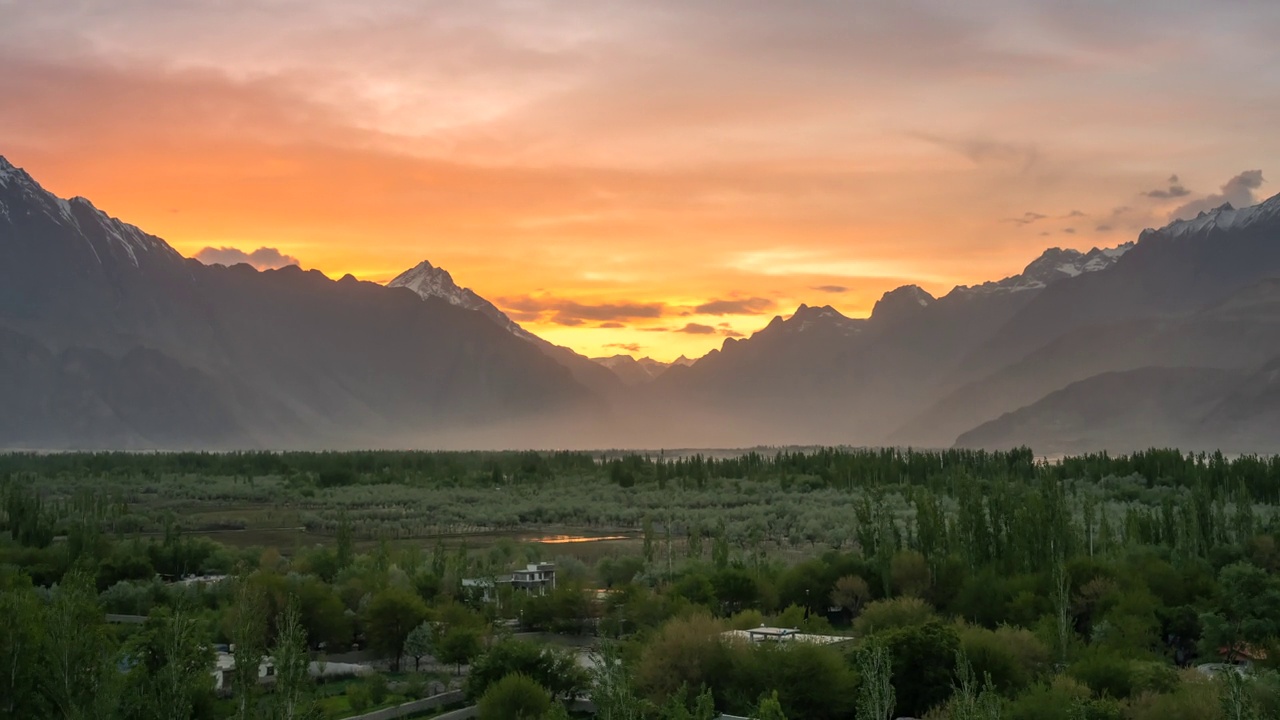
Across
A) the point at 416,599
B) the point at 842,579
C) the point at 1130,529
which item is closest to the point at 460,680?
the point at 416,599

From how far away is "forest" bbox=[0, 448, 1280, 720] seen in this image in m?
27.9

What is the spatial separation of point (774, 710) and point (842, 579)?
900 inches

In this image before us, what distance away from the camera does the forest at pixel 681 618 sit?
91.6 ft

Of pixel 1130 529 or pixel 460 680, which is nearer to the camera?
pixel 460 680

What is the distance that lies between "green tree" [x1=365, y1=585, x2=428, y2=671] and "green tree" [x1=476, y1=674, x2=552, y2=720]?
10542 millimetres

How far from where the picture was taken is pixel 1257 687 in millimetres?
29203

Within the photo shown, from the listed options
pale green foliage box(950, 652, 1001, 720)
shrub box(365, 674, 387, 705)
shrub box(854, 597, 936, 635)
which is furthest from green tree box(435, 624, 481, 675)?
pale green foliage box(950, 652, 1001, 720)

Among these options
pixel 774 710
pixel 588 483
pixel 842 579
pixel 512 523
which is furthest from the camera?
pixel 588 483

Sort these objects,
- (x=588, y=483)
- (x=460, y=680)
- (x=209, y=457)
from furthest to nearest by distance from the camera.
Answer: (x=209, y=457), (x=588, y=483), (x=460, y=680)

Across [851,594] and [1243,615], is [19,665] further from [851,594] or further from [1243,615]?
[1243,615]

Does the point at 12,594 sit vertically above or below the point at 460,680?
above

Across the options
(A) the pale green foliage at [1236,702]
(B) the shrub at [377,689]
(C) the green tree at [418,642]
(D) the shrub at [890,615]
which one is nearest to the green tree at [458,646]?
(C) the green tree at [418,642]

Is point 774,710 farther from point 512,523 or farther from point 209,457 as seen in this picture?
point 209,457

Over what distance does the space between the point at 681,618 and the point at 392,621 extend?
405 inches
